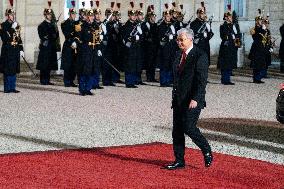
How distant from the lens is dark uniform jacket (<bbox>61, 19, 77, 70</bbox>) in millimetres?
19783

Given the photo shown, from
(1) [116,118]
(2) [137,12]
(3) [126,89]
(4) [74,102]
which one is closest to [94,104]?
(4) [74,102]

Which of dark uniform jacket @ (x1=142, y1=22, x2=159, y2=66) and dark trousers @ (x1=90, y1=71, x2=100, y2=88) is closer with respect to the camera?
dark trousers @ (x1=90, y1=71, x2=100, y2=88)

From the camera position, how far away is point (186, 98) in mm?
9406

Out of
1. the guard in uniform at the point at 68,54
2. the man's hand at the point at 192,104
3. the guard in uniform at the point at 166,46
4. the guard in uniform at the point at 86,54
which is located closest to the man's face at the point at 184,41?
the man's hand at the point at 192,104

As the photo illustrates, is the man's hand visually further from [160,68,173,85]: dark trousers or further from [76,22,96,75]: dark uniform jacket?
[160,68,173,85]: dark trousers

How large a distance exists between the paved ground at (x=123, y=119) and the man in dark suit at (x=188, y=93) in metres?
1.33

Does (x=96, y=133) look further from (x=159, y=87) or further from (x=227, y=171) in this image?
(x=159, y=87)

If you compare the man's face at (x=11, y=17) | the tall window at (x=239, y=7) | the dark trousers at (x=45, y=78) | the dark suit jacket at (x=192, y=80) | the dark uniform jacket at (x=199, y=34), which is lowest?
the dark trousers at (x=45, y=78)

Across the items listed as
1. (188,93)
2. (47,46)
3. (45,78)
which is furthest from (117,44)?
(188,93)

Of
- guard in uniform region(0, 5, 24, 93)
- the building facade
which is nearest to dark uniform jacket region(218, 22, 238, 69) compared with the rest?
guard in uniform region(0, 5, 24, 93)

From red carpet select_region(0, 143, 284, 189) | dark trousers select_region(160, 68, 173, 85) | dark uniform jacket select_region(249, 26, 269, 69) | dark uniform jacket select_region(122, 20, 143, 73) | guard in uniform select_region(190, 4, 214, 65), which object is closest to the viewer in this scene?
red carpet select_region(0, 143, 284, 189)

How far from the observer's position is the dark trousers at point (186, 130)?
30.6 ft

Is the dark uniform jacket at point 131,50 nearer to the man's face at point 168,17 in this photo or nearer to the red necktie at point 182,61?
the man's face at point 168,17

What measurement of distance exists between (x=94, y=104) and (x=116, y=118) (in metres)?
2.40
